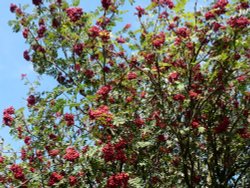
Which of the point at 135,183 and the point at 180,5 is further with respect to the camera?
the point at 180,5

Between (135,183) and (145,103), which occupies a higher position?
(145,103)

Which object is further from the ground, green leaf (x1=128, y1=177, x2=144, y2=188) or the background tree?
the background tree

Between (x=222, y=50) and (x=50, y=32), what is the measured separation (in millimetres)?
5223

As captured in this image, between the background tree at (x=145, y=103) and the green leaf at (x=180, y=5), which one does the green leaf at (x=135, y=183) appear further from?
the green leaf at (x=180, y=5)

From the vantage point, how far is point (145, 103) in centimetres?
1123

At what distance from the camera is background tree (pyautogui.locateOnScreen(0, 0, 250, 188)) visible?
965 cm

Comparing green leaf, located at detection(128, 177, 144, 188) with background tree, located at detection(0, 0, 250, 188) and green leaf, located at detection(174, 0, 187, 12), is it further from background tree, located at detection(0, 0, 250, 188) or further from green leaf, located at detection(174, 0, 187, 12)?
green leaf, located at detection(174, 0, 187, 12)

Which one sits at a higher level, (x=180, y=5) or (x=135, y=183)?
(x=180, y=5)

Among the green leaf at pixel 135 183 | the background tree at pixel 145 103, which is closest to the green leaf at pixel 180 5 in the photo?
the background tree at pixel 145 103

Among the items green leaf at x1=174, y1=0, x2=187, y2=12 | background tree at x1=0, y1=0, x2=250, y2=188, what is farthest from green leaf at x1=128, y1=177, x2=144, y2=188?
green leaf at x1=174, y1=0, x2=187, y2=12

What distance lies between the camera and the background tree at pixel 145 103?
965 cm

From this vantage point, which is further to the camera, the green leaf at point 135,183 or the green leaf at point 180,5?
the green leaf at point 180,5

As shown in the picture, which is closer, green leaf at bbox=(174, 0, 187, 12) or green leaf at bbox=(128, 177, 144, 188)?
green leaf at bbox=(128, 177, 144, 188)

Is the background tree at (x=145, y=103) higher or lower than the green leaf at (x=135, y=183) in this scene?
higher
